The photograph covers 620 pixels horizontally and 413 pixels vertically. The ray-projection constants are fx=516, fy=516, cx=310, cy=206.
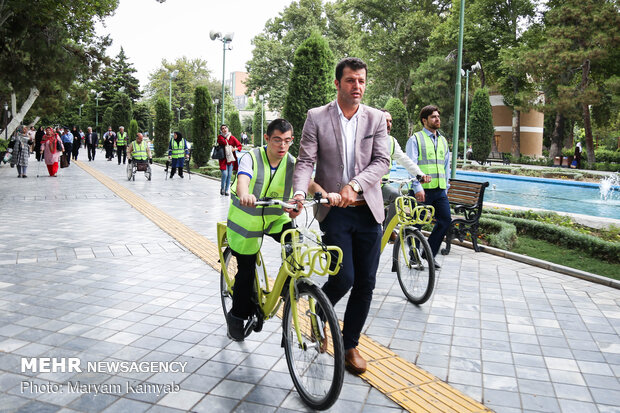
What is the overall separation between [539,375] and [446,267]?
3.20 meters

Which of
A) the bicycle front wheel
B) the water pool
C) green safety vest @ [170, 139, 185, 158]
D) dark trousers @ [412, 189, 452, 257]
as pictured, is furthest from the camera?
green safety vest @ [170, 139, 185, 158]

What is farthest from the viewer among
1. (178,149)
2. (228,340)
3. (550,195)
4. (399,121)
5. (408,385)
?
(399,121)

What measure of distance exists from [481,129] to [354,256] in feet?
110

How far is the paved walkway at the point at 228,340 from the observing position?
3287mm

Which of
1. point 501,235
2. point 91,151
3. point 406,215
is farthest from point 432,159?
point 91,151

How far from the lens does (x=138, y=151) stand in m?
18.1

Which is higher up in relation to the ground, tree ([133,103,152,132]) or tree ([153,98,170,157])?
tree ([133,103,152,132])

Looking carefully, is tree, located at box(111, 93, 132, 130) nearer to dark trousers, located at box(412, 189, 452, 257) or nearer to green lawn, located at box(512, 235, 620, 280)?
green lawn, located at box(512, 235, 620, 280)

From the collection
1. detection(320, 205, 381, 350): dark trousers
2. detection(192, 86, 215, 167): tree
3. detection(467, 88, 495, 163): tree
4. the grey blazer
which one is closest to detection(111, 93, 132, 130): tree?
detection(192, 86, 215, 167): tree

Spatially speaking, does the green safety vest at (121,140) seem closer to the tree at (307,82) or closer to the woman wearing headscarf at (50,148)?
the woman wearing headscarf at (50,148)

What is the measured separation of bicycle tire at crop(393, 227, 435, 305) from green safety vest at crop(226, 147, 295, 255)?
1976mm

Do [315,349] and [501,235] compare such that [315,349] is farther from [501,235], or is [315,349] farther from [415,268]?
[501,235]

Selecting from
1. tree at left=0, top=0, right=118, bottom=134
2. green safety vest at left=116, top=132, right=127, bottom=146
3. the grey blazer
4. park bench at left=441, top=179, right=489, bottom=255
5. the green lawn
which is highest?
tree at left=0, top=0, right=118, bottom=134

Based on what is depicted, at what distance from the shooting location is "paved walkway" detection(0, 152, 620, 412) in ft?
10.8
